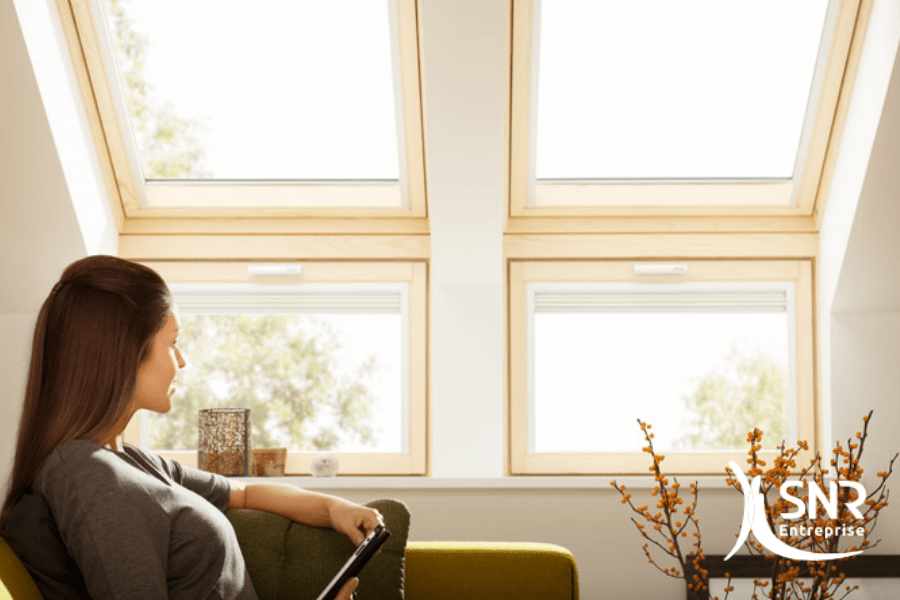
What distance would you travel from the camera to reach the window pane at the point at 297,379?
157 inches

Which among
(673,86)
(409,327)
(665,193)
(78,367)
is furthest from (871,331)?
(78,367)

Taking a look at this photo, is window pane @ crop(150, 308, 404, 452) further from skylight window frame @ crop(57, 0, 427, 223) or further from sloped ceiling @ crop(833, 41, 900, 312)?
sloped ceiling @ crop(833, 41, 900, 312)

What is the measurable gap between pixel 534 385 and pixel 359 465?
2.46 ft

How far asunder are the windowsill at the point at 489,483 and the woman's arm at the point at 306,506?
1.15 metres

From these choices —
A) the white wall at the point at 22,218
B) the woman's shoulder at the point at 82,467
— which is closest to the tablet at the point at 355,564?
the woman's shoulder at the point at 82,467

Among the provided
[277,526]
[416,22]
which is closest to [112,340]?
[277,526]

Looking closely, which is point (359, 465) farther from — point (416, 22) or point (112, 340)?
point (112, 340)

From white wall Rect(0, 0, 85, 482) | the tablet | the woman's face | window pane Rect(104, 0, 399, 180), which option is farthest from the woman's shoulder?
window pane Rect(104, 0, 399, 180)

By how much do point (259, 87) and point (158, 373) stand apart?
6.75ft

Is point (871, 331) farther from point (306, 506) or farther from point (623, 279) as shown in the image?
point (306, 506)

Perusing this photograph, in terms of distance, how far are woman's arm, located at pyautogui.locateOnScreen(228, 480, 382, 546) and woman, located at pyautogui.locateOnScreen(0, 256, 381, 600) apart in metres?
0.34

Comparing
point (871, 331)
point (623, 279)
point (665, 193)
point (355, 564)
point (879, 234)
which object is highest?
point (665, 193)

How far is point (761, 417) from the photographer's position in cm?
397

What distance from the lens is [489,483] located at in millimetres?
3582
